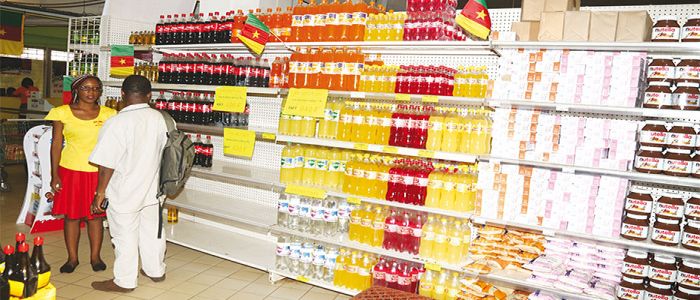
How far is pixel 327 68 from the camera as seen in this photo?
14.3 ft

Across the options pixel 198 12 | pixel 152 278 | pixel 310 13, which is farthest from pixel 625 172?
pixel 198 12

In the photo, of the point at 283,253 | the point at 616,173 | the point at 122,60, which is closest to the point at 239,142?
the point at 283,253

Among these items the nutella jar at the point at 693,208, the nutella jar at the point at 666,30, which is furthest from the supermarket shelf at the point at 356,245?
the nutella jar at the point at 666,30

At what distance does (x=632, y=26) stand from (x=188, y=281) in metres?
4.11

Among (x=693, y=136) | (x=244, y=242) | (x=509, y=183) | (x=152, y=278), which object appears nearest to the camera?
(x=693, y=136)

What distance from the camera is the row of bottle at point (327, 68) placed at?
4.26m

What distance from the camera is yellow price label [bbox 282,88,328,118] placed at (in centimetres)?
422

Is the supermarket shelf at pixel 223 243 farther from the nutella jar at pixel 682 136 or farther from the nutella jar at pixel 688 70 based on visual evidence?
the nutella jar at pixel 688 70

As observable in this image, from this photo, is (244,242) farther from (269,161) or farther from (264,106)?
(264,106)

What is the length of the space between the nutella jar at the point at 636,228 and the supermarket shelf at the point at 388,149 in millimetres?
1098

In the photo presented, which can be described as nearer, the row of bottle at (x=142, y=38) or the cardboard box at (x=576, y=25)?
the cardboard box at (x=576, y=25)

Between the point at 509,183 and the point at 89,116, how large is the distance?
12.3 feet

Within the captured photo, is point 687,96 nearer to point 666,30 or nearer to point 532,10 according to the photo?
point 666,30

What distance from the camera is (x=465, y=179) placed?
383 cm
